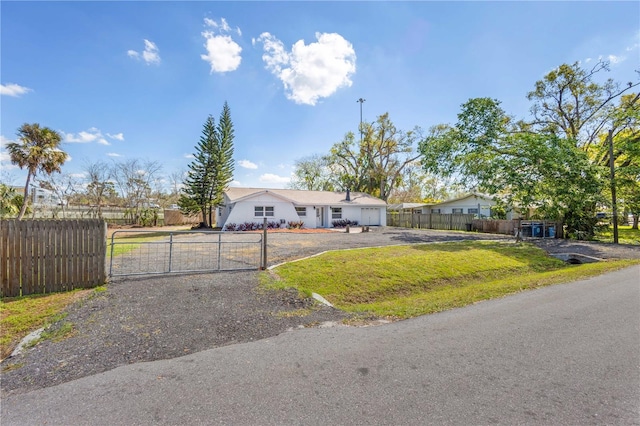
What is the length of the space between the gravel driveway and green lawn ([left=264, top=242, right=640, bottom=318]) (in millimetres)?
1005

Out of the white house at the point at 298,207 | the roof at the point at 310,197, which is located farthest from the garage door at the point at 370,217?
the roof at the point at 310,197

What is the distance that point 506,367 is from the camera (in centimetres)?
329

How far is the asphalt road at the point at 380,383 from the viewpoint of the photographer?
246 cm

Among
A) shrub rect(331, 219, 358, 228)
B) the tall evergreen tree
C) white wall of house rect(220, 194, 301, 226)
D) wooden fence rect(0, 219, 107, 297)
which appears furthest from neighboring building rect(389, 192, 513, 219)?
wooden fence rect(0, 219, 107, 297)

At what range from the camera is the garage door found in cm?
3031

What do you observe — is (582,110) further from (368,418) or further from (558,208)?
(368,418)

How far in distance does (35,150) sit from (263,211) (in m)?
15.6

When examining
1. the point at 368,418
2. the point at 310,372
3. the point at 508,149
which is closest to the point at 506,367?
the point at 368,418

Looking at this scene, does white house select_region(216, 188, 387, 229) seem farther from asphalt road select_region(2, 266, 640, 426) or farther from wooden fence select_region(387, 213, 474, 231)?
asphalt road select_region(2, 266, 640, 426)

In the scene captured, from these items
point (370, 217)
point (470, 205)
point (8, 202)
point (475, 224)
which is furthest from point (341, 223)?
point (8, 202)

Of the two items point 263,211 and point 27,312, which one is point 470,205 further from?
point 27,312

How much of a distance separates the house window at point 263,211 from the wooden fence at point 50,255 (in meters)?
18.6

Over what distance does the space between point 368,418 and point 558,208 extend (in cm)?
1983

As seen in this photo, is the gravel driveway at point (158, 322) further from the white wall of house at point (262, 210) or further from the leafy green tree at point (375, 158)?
the leafy green tree at point (375, 158)
